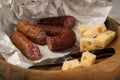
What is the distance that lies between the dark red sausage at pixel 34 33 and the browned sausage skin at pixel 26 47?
20 mm

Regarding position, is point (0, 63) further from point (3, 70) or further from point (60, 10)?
point (60, 10)

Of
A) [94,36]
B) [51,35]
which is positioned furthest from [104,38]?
[51,35]

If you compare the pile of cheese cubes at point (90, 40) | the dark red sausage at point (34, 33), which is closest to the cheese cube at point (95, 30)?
the pile of cheese cubes at point (90, 40)

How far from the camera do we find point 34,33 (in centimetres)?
66

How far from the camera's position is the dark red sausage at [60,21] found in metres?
0.73

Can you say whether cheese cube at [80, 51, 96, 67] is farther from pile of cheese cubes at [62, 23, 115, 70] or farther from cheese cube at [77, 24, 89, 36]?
cheese cube at [77, 24, 89, 36]

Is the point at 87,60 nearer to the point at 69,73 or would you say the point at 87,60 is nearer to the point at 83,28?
the point at 69,73

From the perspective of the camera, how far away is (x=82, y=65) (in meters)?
0.53

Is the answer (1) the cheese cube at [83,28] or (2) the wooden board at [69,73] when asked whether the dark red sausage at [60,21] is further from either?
(2) the wooden board at [69,73]

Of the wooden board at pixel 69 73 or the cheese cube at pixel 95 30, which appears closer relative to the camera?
the wooden board at pixel 69 73

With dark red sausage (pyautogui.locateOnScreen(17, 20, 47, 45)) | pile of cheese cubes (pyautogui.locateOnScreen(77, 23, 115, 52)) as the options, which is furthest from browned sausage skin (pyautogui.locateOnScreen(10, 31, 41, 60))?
pile of cheese cubes (pyautogui.locateOnScreen(77, 23, 115, 52))

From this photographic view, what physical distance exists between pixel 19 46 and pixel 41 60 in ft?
0.25

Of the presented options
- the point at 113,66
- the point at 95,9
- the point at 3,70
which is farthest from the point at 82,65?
the point at 95,9

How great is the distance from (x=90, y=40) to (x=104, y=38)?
39 mm
